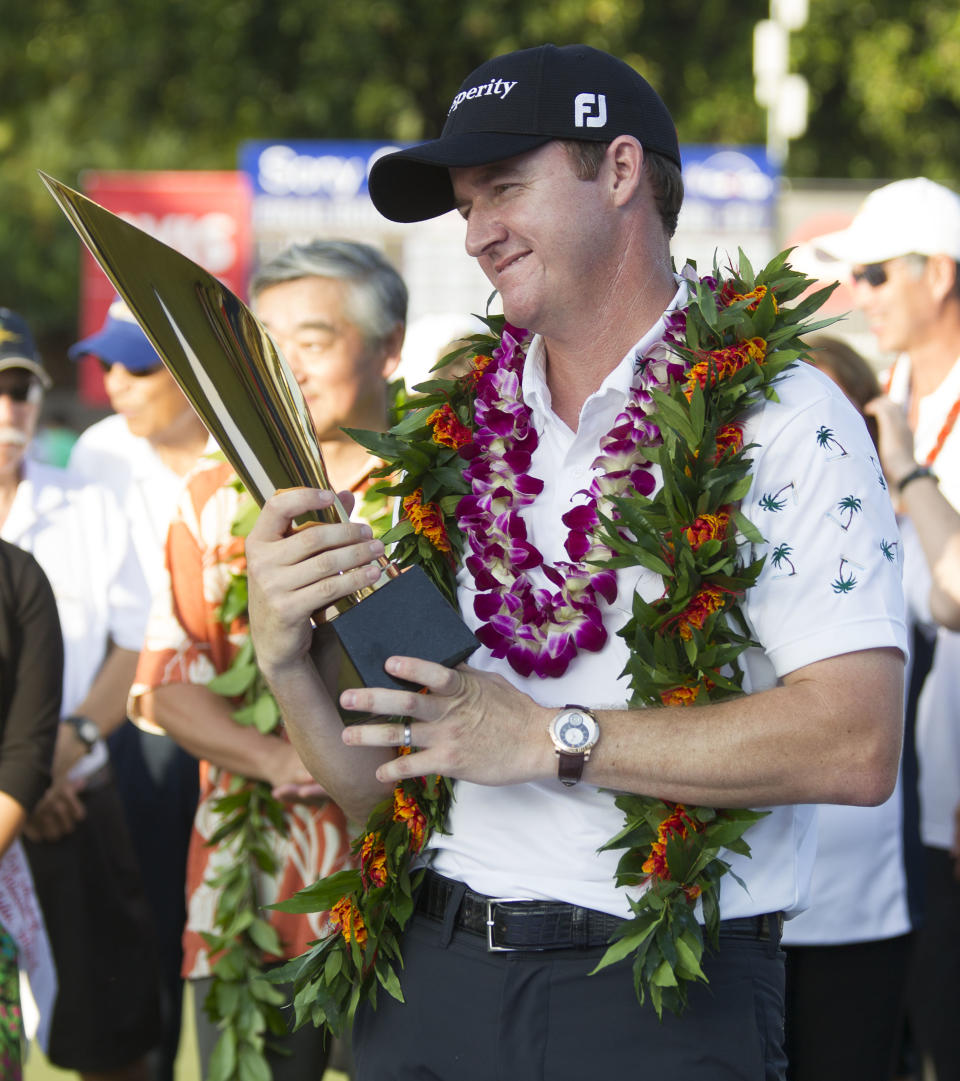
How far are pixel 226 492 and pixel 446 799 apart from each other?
4.65ft

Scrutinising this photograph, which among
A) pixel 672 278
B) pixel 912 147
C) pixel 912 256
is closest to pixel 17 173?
pixel 912 147

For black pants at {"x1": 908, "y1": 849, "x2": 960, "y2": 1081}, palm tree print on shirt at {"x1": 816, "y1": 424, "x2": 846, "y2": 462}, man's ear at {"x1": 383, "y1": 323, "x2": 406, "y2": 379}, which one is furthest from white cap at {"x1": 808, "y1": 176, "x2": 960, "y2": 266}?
palm tree print on shirt at {"x1": 816, "y1": 424, "x2": 846, "y2": 462}

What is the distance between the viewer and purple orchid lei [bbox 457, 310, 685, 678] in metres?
2.13

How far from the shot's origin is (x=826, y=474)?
1.96 metres

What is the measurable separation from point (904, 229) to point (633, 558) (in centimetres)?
245

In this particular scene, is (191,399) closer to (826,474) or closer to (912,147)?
(826,474)

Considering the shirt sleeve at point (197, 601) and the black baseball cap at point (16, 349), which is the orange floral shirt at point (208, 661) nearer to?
the shirt sleeve at point (197, 601)

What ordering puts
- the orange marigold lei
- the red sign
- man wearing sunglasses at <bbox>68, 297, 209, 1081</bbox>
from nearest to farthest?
1. the orange marigold lei
2. man wearing sunglasses at <bbox>68, 297, 209, 1081</bbox>
3. the red sign

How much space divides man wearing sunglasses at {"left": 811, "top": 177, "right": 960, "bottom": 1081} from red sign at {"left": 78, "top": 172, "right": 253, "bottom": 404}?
10109 millimetres

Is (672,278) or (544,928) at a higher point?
(672,278)

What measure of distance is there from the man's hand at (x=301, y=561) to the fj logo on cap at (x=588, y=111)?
24.5 inches

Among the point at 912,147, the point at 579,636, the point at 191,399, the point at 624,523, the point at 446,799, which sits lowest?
the point at 446,799

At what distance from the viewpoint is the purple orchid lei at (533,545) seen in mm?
2135

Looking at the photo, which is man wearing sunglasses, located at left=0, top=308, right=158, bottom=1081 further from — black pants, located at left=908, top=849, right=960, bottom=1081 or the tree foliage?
the tree foliage
